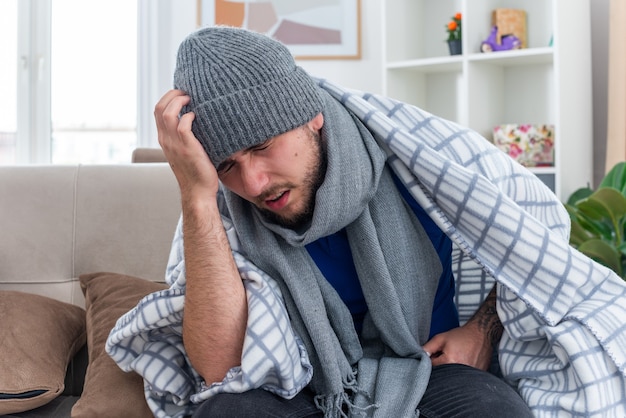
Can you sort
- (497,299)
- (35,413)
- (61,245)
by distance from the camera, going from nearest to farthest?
(497,299) → (35,413) → (61,245)

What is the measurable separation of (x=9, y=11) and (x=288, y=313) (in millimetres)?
2838

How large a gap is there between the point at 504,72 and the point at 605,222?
848 mm

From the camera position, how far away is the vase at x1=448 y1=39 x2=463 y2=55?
3.18 m

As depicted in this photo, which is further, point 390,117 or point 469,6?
point 469,6

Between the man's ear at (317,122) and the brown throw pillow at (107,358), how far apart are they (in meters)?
0.62

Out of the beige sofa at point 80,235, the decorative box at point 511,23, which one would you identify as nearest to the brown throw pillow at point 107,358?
the beige sofa at point 80,235

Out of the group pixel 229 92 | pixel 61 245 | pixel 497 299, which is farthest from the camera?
pixel 61 245

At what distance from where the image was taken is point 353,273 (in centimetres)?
154

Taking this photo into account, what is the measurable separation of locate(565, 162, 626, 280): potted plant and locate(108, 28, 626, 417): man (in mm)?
1112

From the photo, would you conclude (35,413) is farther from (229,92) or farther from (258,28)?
(258,28)

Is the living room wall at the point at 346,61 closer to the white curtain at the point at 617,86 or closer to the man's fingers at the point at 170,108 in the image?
the white curtain at the point at 617,86

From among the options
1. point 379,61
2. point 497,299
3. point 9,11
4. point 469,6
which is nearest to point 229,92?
point 497,299

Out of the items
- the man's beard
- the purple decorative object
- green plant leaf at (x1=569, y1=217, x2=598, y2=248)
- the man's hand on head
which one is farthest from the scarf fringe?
the purple decorative object

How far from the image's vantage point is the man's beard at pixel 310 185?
1.42 metres
